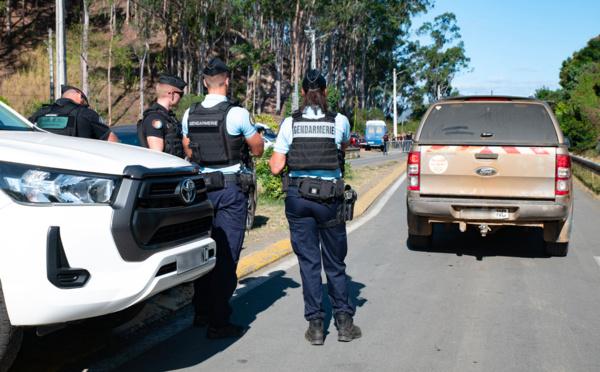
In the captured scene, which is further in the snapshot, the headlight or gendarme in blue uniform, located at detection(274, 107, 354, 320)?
gendarme in blue uniform, located at detection(274, 107, 354, 320)

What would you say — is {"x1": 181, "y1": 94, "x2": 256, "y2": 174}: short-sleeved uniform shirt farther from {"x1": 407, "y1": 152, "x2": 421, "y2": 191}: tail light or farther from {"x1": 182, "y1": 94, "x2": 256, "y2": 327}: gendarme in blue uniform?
{"x1": 407, "y1": 152, "x2": 421, "y2": 191}: tail light

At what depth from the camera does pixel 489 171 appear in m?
6.98

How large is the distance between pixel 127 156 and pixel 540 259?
5547 millimetres

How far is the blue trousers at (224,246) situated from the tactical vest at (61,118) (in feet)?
6.76

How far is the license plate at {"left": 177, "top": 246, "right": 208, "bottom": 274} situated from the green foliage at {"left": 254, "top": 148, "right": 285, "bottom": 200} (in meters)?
7.23

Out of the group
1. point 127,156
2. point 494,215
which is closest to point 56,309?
point 127,156

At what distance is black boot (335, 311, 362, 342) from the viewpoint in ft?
14.5

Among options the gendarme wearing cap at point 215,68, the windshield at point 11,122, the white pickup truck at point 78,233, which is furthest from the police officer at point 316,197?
the windshield at point 11,122

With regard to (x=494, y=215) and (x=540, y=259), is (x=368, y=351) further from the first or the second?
(x=540, y=259)

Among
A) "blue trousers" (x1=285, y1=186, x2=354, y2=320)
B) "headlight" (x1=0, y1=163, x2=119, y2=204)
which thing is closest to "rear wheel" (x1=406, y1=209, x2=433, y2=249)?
"blue trousers" (x1=285, y1=186, x2=354, y2=320)

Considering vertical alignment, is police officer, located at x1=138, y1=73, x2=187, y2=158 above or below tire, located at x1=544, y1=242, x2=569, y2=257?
above

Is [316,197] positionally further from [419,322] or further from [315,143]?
[419,322]

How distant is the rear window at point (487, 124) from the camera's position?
722 cm

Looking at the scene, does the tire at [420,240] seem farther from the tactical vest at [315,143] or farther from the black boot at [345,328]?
the tactical vest at [315,143]
